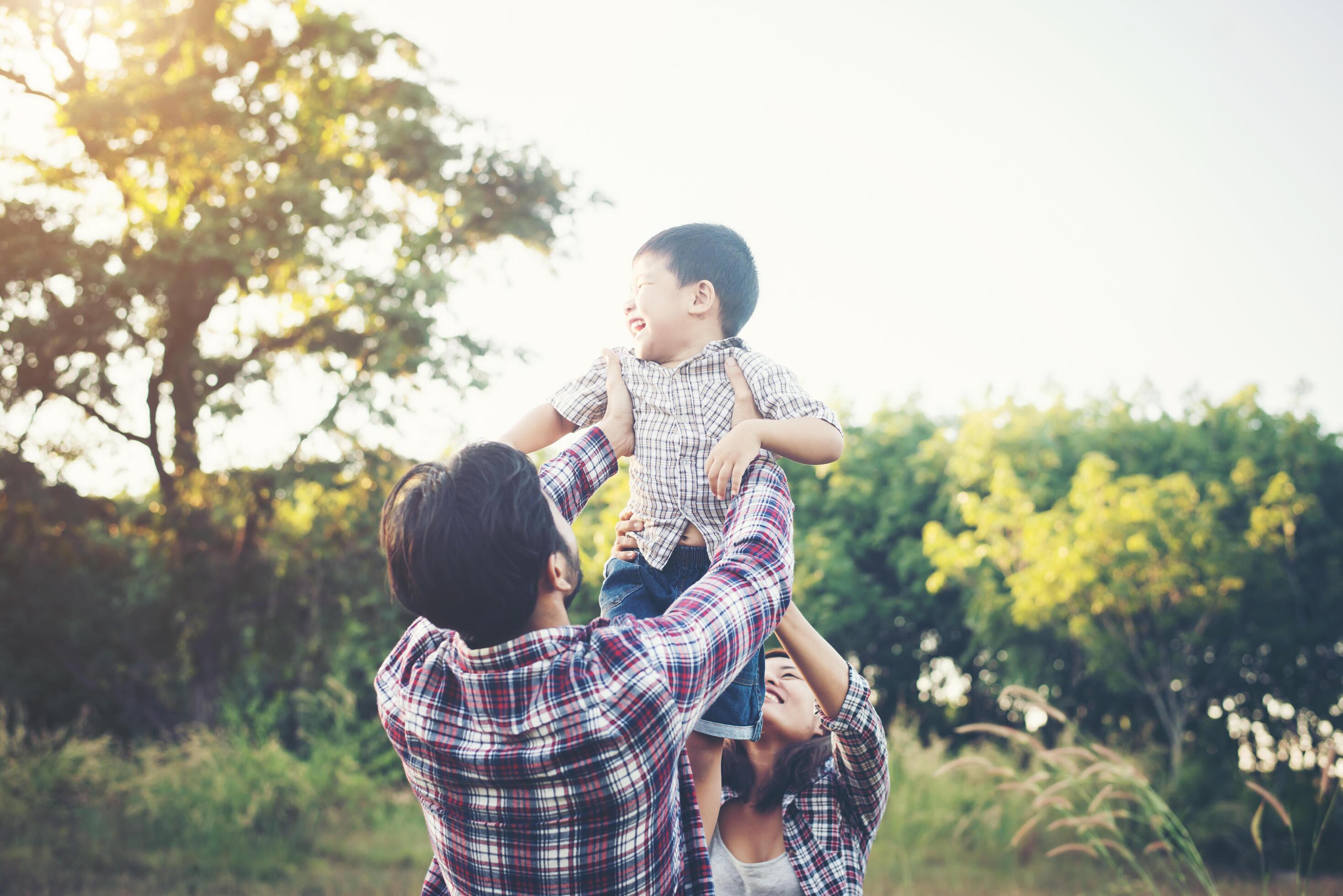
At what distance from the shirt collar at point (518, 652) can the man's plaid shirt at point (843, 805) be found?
0.86 meters

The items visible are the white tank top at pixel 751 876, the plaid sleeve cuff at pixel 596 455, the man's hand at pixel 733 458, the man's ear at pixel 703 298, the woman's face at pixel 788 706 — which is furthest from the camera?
the woman's face at pixel 788 706

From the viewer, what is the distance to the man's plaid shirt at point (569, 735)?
128 cm

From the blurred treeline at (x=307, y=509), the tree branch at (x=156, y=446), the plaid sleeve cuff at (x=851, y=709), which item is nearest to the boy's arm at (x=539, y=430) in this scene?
the plaid sleeve cuff at (x=851, y=709)

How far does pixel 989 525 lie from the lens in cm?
950

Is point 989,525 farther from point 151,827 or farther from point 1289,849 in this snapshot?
point 151,827

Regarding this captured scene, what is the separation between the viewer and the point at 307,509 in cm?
1002

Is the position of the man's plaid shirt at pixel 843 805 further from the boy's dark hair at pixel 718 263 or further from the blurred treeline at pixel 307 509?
the blurred treeline at pixel 307 509

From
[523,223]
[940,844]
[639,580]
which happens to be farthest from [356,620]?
[639,580]

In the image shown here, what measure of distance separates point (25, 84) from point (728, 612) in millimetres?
11039

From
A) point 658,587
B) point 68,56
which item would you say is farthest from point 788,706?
point 68,56

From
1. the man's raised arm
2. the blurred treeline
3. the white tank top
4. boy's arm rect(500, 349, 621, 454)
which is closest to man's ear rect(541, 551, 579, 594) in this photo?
the man's raised arm

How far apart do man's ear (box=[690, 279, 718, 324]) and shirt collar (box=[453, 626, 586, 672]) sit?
933mm

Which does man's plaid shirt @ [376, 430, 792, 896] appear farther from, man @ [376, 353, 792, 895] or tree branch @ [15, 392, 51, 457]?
tree branch @ [15, 392, 51, 457]

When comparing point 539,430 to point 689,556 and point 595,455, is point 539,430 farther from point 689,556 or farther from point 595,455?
point 689,556
